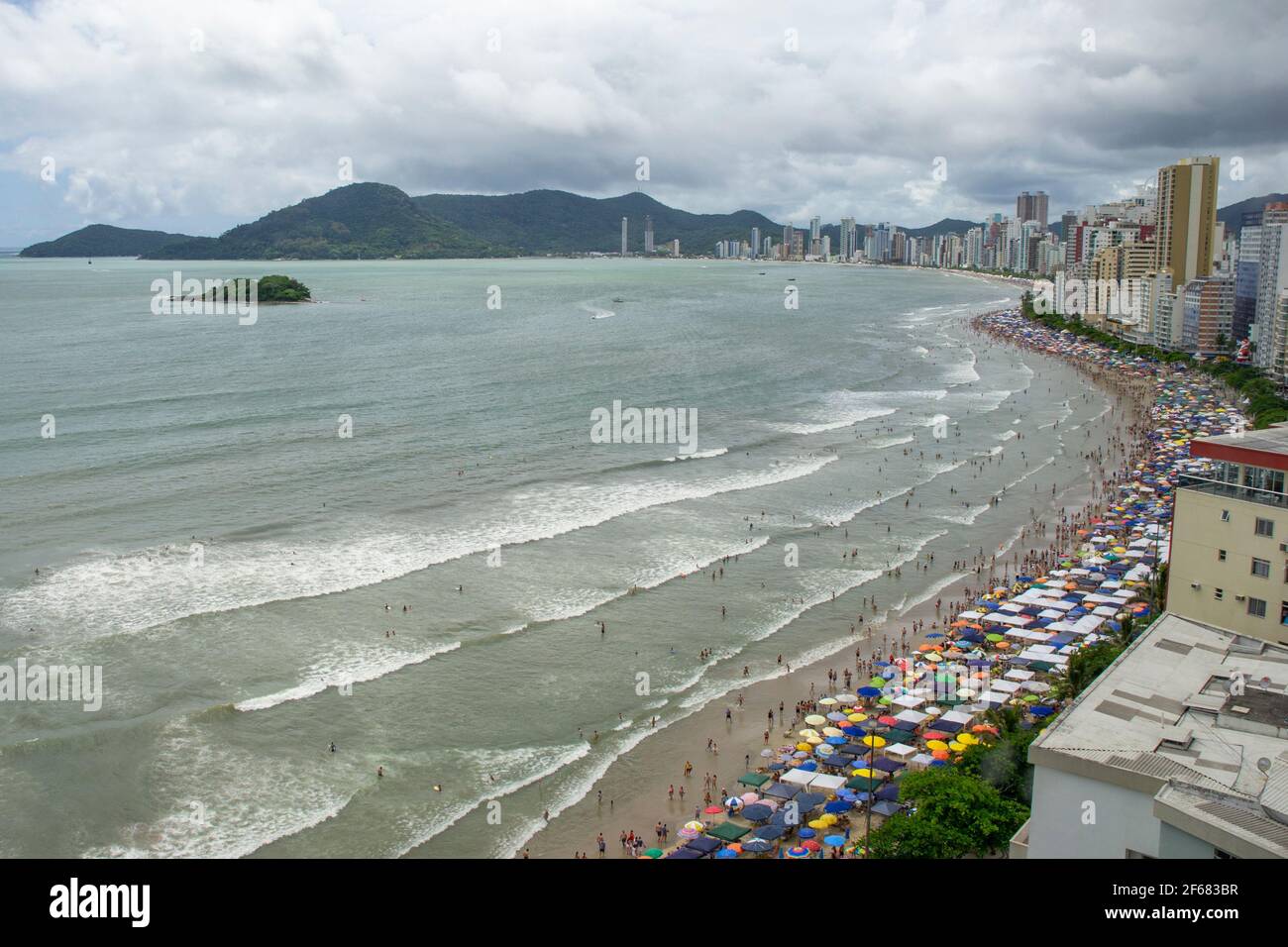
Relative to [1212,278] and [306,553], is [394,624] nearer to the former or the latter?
[306,553]

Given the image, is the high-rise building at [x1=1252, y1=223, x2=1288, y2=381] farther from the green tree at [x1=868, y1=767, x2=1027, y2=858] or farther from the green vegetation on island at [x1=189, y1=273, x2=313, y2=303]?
the green vegetation on island at [x1=189, y1=273, x2=313, y2=303]

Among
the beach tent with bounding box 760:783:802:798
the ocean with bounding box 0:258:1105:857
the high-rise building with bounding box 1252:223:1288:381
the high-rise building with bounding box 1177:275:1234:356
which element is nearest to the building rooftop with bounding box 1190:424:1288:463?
the beach tent with bounding box 760:783:802:798

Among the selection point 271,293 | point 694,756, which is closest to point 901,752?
point 694,756

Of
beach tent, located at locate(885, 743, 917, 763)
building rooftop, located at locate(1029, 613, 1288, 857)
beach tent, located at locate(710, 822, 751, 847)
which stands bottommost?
beach tent, located at locate(710, 822, 751, 847)

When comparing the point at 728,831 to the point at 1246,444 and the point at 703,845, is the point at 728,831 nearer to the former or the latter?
the point at 703,845

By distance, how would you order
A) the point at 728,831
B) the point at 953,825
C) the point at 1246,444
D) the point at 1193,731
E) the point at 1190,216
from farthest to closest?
the point at 1190,216 < the point at 1246,444 < the point at 728,831 < the point at 953,825 < the point at 1193,731
